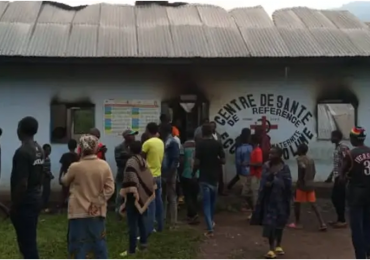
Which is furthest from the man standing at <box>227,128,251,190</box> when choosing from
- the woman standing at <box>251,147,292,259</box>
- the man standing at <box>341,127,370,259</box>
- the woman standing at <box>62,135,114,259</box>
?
the woman standing at <box>62,135,114,259</box>

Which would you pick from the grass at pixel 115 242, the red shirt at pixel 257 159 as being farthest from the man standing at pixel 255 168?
the grass at pixel 115 242

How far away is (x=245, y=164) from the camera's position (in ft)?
32.4

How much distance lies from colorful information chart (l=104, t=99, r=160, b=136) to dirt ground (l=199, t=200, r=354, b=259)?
2439 mm

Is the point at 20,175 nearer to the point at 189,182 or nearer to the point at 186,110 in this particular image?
the point at 189,182

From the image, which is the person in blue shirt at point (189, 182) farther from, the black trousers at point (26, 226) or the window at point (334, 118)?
the black trousers at point (26, 226)

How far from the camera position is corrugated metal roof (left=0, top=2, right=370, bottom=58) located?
1034 cm

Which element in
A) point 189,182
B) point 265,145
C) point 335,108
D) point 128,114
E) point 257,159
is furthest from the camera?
point 335,108

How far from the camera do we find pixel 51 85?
10758mm

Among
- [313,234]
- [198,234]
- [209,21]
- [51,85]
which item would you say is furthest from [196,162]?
[209,21]

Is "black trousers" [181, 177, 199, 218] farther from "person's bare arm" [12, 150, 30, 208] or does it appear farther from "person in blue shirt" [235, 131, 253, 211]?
"person's bare arm" [12, 150, 30, 208]

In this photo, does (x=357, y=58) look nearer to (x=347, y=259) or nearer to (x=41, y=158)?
(x=347, y=259)

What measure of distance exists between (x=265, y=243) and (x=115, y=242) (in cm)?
221

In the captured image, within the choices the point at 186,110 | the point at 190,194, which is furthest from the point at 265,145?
the point at 190,194

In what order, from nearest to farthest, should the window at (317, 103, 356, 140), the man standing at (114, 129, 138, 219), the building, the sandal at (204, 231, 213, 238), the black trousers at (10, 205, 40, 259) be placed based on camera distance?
the black trousers at (10, 205, 40, 259)
the man standing at (114, 129, 138, 219)
the sandal at (204, 231, 213, 238)
the building
the window at (317, 103, 356, 140)
